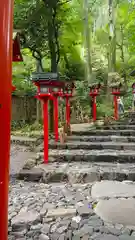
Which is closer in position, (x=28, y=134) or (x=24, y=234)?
(x=24, y=234)

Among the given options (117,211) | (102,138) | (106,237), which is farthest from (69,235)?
(102,138)

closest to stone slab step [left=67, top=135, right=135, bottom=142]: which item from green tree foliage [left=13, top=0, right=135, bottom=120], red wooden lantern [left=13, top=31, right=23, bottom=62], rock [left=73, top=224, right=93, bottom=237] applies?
red wooden lantern [left=13, top=31, right=23, bottom=62]

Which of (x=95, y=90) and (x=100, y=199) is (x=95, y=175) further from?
(x=95, y=90)

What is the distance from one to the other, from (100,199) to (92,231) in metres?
0.89

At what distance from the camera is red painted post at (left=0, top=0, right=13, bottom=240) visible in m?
1.32

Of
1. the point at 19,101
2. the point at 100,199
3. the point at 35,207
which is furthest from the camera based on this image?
the point at 19,101

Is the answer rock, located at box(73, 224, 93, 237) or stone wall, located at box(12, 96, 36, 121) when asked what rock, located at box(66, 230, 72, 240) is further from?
stone wall, located at box(12, 96, 36, 121)

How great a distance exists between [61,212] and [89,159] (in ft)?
8.80

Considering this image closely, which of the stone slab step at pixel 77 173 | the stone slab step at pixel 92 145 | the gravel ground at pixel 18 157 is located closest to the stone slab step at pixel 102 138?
the stone slab step at pixel 92 145

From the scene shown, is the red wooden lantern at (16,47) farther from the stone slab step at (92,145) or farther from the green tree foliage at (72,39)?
the green tree foliage at (72,39)

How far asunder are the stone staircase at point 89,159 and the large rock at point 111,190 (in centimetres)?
31

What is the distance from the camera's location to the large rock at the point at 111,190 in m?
3.60

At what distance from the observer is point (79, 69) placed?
15516mm

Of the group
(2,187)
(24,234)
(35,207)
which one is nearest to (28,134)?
(35,207)
